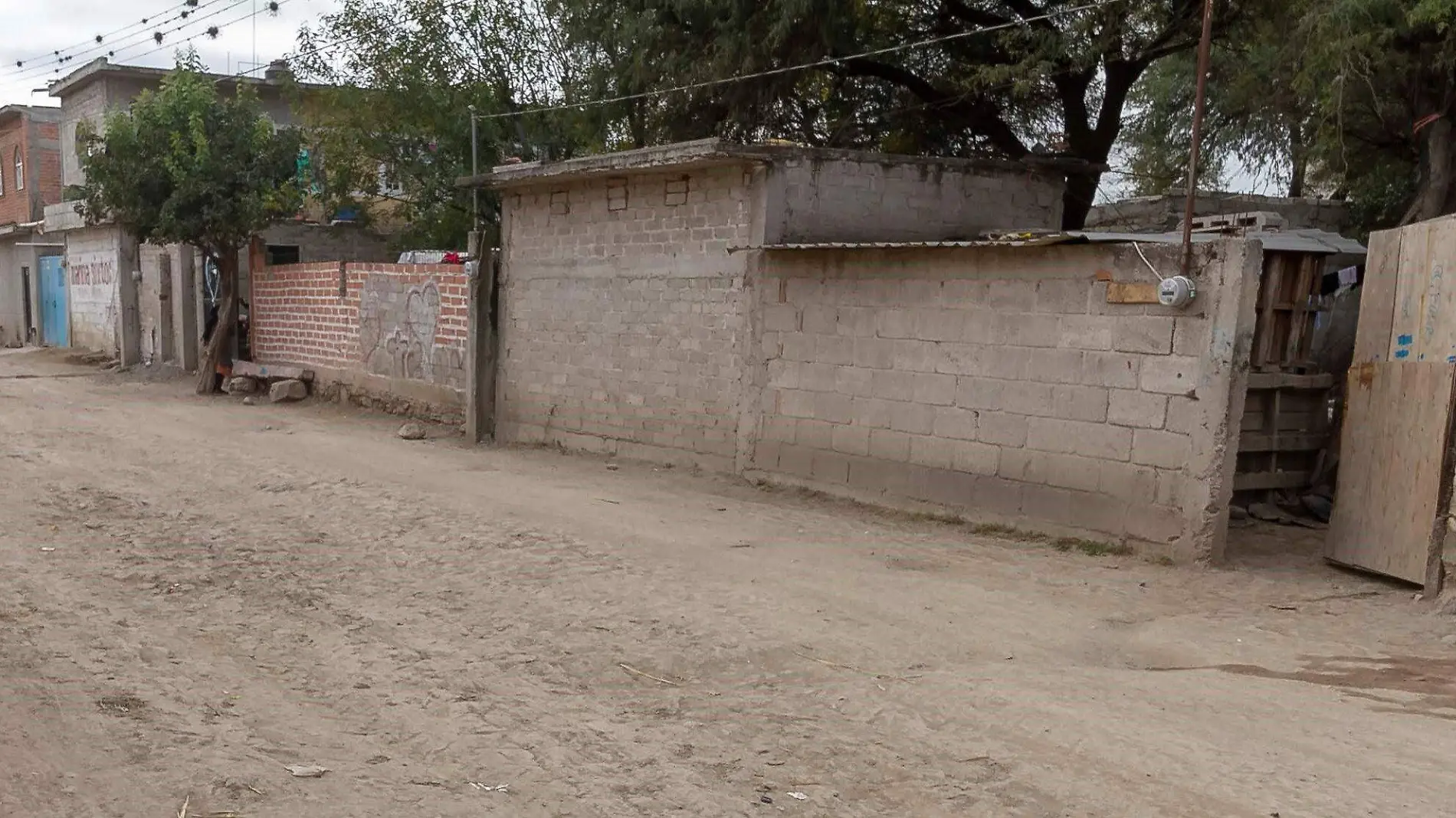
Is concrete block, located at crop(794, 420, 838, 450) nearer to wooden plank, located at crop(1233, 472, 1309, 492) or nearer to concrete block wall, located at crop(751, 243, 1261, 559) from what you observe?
concrete block wall, located at crop(751, 243, 1261, 559)

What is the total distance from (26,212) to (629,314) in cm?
2703

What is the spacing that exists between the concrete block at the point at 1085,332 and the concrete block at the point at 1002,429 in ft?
2.23

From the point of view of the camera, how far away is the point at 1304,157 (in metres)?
15.0

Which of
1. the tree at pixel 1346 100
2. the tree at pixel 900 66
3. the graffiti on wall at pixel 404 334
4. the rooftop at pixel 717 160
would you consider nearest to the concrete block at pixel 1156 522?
the rooftop at pixel 717 160

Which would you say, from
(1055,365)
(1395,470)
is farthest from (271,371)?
(1395,470)

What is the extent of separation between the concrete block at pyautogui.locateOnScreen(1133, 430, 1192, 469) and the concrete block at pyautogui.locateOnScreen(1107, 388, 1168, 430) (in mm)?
58

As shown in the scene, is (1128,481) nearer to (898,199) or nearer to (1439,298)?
(1439,298)

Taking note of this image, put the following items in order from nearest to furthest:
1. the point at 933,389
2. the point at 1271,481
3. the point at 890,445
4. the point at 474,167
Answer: the point at 1271,481, the point at 933,389, the point at 890,445, the point at 474,167

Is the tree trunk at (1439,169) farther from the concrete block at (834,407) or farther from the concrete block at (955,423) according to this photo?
the concrete block at (834,407)

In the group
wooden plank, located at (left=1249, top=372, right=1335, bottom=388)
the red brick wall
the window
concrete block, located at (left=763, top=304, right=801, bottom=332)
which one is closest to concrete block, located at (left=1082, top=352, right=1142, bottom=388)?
wooden plank, located at (left=1249, top=372, right=1335, bottom=388)

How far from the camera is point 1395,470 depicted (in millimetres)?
6844

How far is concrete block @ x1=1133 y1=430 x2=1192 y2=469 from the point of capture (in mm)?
7309

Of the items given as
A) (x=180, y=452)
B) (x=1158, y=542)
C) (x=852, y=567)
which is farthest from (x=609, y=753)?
(x=180, y=452)

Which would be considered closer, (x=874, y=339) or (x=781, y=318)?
(x=874, y=339)
